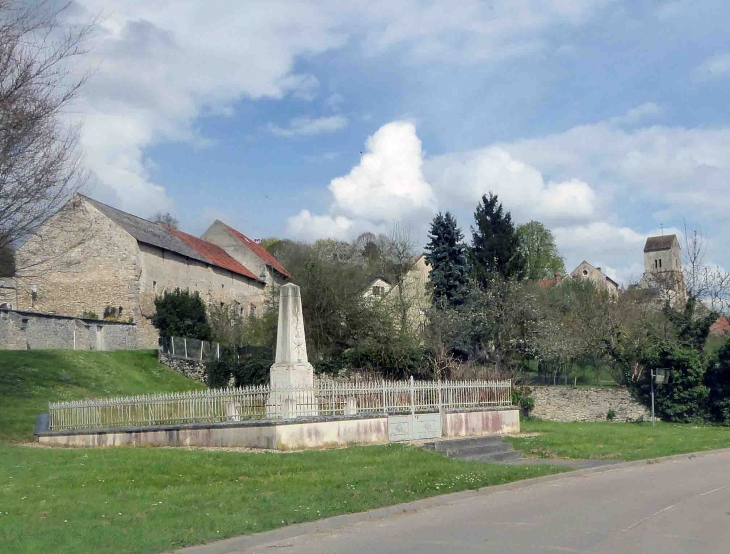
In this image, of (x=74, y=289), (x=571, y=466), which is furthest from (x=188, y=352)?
(x=571, y=466)

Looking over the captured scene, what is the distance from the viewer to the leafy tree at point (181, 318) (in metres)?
43.3

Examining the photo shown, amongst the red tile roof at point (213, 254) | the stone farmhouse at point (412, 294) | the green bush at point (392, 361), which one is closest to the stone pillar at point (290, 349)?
the green bush at point (392, 361)

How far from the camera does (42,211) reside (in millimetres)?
22266

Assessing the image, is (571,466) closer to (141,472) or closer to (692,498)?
(692,498)

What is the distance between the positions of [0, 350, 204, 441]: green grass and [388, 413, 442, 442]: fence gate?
10726mm

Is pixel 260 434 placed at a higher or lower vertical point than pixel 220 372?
lower

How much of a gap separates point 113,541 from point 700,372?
32072 mm

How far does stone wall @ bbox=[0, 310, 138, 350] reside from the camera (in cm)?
3456

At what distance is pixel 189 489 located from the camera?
465 inches

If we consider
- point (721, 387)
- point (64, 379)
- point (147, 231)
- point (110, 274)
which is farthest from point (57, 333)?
point (721, 387)

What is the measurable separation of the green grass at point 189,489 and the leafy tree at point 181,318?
25.9m

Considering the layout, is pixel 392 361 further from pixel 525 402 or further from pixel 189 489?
pixel 189 489

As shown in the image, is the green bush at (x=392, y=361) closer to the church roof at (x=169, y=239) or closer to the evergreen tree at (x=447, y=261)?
the evergreen tree at (x=447, y=261)

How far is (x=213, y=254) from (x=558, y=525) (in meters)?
52.9
